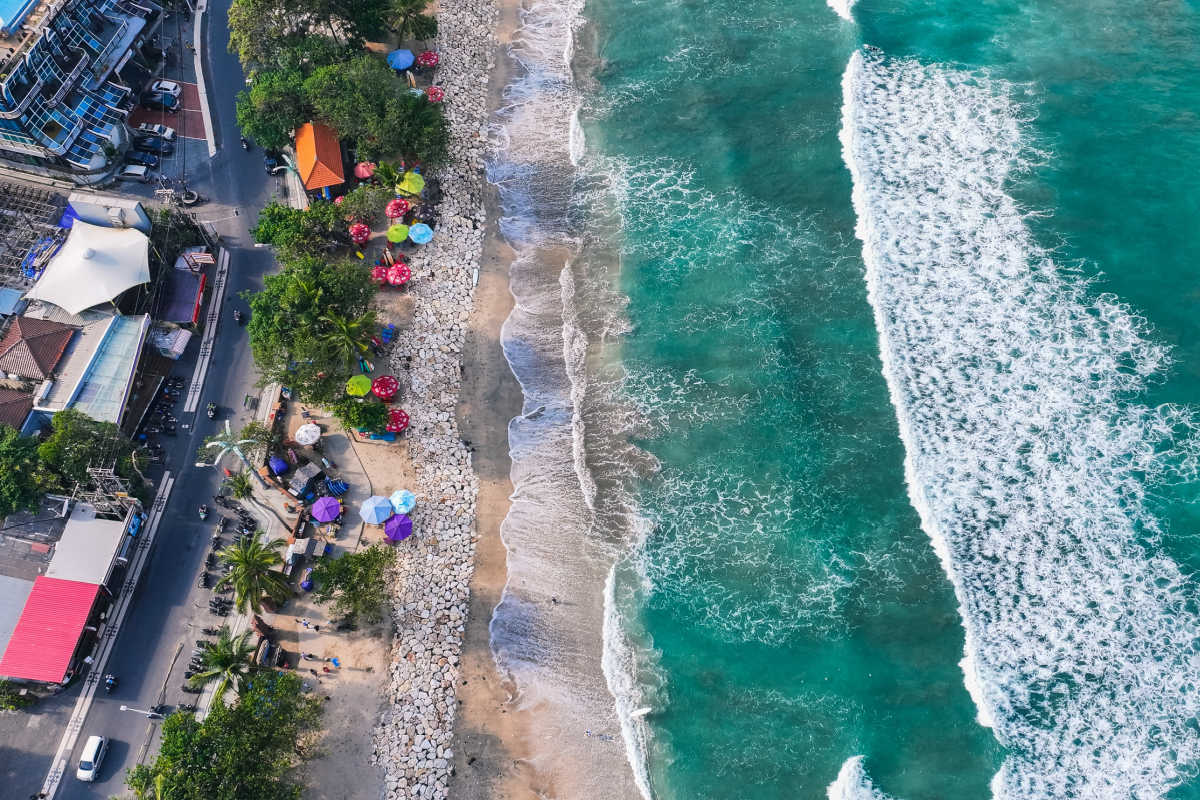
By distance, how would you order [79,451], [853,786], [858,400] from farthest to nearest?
[858,400] → [79,451] → [853,786]

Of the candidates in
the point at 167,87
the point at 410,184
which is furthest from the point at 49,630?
the point at 167,87

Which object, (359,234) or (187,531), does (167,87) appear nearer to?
(359,234)

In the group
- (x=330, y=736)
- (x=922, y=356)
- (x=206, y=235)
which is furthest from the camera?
(x=206, y=235)

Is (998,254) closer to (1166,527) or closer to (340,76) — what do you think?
(1166,527)

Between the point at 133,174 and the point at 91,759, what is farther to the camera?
the point at 133,174

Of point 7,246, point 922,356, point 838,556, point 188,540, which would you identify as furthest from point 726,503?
point 7,246

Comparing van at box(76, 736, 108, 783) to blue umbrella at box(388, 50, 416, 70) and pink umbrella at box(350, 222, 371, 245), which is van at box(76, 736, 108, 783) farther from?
blue umbrella at box(388, 50, 416, 70)
